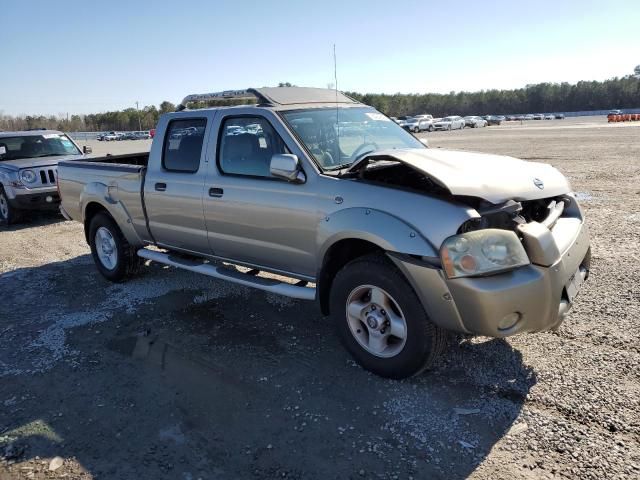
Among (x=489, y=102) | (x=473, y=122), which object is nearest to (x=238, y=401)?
(x=473, y=122)

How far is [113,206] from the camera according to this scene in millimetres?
6090

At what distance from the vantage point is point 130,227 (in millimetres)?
5992

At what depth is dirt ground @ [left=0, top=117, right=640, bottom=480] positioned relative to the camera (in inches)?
114

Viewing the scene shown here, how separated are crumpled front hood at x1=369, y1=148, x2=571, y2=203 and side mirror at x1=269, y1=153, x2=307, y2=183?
60cm

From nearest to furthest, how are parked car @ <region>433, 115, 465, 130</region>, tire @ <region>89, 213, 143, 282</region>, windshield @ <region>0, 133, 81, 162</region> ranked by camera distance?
1. tire @ <region>89, 213, 143, 282</region>
2. windshield @ <region>0, 133, 81, 162</region>
3. parked car @ <region>433, 115, 465, 130</region>

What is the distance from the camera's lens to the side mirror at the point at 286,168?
12.8 ft

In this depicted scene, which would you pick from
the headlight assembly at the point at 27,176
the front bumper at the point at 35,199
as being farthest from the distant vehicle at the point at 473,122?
the headlight assembly at the point at 27,176

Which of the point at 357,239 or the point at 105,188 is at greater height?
the point at 105,188

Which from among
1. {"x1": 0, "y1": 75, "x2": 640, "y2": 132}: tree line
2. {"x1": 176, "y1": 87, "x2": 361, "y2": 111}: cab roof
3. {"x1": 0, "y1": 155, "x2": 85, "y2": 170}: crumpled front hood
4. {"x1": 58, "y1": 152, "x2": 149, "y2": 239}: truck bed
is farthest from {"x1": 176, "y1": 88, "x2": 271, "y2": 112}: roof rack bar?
{"x1": 0, "y1": 75, "x2": 640, "y2": 132}: tree line

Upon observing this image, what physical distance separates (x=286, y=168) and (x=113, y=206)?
3108mm

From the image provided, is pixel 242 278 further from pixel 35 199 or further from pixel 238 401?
pixel 35 199

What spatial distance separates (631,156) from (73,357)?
1747 centimetres

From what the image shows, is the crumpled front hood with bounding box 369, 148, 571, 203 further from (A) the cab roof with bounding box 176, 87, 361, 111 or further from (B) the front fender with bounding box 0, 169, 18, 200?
(B) the front fender with bounding box 0, 169, 18, 200

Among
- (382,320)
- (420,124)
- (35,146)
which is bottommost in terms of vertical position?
(382,320)
